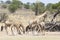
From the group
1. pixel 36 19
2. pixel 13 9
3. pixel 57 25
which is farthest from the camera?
pixel 13 9

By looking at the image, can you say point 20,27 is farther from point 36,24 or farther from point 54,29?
point 54,29

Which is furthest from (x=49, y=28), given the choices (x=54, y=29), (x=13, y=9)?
(x=13, y=9)

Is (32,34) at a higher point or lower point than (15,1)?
higher

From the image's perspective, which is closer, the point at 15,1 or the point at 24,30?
the point at 24,30

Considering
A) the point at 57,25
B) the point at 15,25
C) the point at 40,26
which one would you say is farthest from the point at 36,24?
the point at 57,25

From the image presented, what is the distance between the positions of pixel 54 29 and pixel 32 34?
6.35 meters

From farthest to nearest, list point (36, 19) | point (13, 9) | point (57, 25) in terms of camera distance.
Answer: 1. point (13, 9)
2. point (57, 25)
3. point (36, 19)

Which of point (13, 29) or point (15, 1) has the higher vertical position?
point (13, 29)

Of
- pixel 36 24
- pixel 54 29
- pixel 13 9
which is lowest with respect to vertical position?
pixel 13 9

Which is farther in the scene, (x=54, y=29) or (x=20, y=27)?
(x=54, y=29)

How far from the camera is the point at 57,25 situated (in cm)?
2780

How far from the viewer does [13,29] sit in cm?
2275

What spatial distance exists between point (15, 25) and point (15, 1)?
2796 inches

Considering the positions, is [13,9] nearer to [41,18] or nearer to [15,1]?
[15,1]
